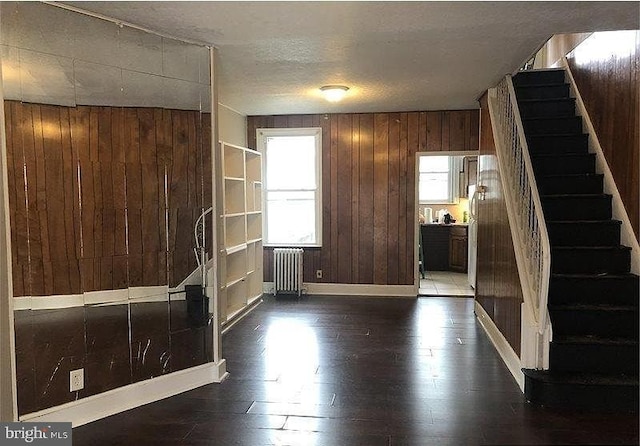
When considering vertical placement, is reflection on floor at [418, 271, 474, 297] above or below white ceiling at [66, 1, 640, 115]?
below

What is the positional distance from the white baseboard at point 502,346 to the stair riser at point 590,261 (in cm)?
76

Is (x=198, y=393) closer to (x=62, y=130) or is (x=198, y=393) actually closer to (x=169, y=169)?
(x=169, y=169)

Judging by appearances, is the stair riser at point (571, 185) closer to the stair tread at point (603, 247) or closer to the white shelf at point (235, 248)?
the stair tread at point (603, 247)

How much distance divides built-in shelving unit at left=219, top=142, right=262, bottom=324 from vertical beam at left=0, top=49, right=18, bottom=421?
2.42m

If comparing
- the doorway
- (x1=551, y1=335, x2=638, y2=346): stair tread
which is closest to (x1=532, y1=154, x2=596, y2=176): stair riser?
(x1=551, y1=335, x2=638, y2=346): stair tread

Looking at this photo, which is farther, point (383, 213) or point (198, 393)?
point (383, 213)

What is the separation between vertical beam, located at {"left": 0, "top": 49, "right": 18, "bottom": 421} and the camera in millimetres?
2564

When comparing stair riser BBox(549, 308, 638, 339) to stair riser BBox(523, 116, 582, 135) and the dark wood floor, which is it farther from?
stair riser BBox(523, 116, 582, 135)

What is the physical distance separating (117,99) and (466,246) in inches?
267

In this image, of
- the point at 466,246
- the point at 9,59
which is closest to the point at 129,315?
the point at 9,59

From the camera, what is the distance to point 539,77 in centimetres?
521

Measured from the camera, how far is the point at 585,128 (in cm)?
463

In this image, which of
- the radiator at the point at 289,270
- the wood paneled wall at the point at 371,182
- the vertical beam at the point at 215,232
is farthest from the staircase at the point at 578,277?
the radiator at the point at 289,270

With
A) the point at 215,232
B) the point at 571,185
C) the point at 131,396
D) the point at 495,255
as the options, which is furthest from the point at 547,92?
the point at 131,396
